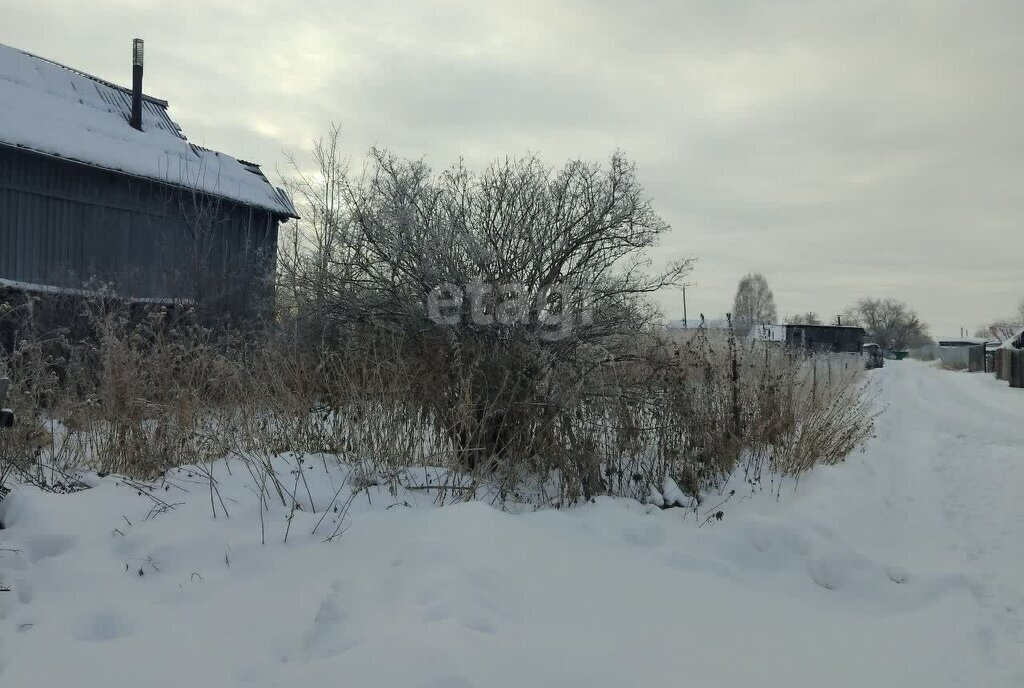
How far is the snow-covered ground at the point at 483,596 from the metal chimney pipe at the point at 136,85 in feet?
49.3

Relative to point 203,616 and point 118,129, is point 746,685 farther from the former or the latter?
point 118,129

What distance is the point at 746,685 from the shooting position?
9.18 ft

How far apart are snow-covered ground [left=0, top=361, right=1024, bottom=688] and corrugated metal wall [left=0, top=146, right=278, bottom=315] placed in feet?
32.4

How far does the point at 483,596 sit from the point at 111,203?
15.1 m

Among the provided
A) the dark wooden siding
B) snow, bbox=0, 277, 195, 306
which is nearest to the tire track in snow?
snow, bbox=0, 277, 195, 306

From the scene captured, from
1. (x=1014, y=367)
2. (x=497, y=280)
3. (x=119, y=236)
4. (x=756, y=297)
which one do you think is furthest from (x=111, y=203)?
(x=756, y=297)

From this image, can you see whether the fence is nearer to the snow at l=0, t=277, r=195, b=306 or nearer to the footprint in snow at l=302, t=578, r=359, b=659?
the snow at l=0, t=277, r=195, b=306

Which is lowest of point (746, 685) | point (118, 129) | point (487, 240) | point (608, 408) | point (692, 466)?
point (746, 685)

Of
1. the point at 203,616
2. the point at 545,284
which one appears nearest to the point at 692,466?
the point at 545,284

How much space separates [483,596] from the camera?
10.3ft

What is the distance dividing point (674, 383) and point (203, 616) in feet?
13.7

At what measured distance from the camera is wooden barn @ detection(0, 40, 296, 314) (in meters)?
13.5

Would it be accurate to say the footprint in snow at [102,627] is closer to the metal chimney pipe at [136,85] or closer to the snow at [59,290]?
the snow at [59,290]

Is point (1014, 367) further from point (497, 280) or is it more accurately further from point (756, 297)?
point (756, 297)
